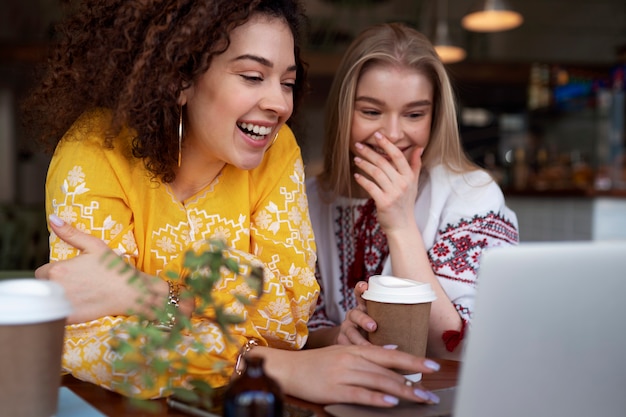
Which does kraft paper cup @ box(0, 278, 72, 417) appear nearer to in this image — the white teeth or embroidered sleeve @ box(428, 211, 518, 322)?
the white teeth

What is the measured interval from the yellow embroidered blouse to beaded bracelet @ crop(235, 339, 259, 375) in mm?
11

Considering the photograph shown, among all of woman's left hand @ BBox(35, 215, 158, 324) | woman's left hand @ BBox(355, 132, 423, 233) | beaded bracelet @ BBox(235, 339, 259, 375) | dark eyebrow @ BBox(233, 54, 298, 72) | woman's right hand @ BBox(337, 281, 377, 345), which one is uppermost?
dark eyebrow @ BBox(233, 54, 298, 72)

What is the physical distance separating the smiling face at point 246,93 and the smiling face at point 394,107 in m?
0.43

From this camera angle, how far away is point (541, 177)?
652 centimetres

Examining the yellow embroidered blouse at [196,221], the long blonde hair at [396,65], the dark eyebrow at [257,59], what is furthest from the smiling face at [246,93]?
the long blonde hair at [396,65]

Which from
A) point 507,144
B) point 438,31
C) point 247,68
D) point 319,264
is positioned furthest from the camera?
point 507,144

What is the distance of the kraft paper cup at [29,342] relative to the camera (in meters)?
0.77

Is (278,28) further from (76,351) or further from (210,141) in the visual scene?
(76,351)

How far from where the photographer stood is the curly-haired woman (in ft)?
4.00

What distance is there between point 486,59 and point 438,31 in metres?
A: 2.75

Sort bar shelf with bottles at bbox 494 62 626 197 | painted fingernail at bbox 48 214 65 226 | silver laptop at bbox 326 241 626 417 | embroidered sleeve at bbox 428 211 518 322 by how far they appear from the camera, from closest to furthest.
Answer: silver laptop at bbox 326 241 626 417, painted fingernail at bbox 48 214 65 226, embroidered sleeve at bbox 428 211 518 322, bar shelf with bottles at bbox 494 62 626 197

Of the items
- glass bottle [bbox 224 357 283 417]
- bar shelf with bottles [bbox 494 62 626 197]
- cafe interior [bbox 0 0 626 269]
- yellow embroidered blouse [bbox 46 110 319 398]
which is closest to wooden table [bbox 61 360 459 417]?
yellow embroidered blouse [bbox 46 110 319 398]

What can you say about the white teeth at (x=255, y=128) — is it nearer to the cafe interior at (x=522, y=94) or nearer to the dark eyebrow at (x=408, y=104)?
the dark eyebrow at (x=408, y=104)

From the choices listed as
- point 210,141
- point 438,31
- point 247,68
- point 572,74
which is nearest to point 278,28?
point 247,68
